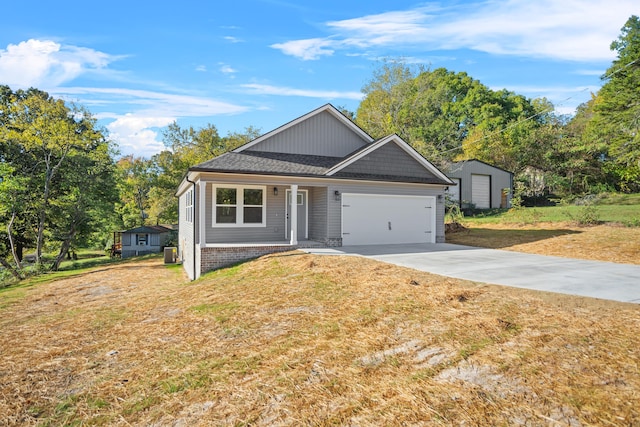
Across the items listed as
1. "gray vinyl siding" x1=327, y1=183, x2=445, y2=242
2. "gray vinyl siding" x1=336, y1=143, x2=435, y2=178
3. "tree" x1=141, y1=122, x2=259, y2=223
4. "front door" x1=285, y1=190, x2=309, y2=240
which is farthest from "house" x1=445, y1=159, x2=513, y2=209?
"tree" x1=141, y1=122, x2=259, y2=223

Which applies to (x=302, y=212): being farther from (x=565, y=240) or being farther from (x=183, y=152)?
(x=183, y=152)

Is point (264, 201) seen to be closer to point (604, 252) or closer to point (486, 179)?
point (604, 252)

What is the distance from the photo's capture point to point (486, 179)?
2459 centimetres

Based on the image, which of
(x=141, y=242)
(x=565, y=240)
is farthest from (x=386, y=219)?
(x=141, y=242)

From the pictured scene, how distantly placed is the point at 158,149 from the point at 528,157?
3284cm

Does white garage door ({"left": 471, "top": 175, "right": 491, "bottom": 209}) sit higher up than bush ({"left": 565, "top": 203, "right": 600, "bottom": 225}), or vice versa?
white garage door ({"left": 471, "top": 175, "right": 491, "bottom": 209})

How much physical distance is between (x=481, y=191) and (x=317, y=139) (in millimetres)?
14704

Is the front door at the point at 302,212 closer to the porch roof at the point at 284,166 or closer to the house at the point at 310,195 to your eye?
the house at the point at 310,195

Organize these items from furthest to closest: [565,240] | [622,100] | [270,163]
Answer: [622,100] < [270,163] < [565,240]

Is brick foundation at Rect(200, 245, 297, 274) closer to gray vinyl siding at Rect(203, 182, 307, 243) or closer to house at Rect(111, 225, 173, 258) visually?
gray vinyl siding at Rect(203, 182, 307, 243)

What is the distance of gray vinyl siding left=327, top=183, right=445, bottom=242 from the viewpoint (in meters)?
13.0

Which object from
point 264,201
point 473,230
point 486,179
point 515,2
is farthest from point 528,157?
point 264,201

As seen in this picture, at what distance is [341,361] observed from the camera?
149 inches

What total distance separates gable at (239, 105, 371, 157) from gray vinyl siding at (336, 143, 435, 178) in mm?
2158
